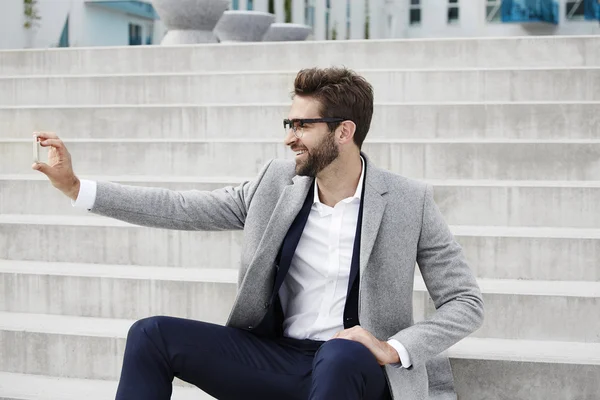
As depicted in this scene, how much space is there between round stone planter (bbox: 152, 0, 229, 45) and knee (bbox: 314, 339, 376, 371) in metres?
6.70

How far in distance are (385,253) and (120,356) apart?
5.22 ft

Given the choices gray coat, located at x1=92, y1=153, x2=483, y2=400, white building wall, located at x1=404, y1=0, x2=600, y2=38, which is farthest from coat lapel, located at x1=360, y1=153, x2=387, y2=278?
white building wall, located at x1=404, y1=0, x2=600, y2=38

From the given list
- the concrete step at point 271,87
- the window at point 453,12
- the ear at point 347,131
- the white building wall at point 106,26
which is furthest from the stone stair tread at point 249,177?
the window at point 453,12

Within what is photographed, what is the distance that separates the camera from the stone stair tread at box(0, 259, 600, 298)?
3766mm

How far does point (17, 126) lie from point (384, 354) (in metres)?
4.47

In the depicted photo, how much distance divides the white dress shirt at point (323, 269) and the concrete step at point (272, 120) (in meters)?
2.86

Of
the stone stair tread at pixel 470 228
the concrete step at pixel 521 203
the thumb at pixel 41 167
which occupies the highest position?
the thumb at pixel 41 167

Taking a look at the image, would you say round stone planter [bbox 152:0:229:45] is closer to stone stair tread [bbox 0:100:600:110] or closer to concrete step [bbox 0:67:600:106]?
concrete step [bbox 0:67:600:106]

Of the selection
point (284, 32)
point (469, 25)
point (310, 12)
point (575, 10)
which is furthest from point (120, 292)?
point (469, 25)

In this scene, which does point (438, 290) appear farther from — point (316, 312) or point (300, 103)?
point (300, 103)

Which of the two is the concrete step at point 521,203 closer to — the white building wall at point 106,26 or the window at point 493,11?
the white building wall at point 106,26

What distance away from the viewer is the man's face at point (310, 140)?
259 centimetres

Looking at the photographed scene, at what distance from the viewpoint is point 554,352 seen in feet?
11.3

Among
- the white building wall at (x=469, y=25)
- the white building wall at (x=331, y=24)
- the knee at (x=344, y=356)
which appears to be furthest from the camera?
the white building wall at (x=469, y=25)
